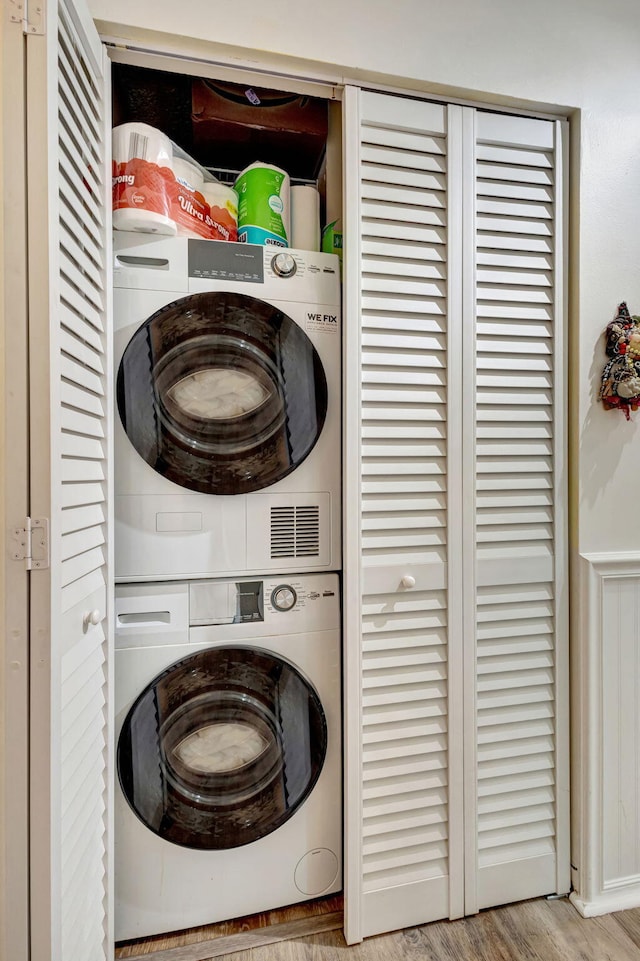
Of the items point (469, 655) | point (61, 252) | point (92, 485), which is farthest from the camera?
point (469, 655)

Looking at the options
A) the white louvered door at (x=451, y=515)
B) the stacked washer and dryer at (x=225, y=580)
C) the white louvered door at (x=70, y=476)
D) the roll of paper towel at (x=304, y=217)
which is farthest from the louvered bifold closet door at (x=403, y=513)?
the white louvered door at (x=70, y=476)

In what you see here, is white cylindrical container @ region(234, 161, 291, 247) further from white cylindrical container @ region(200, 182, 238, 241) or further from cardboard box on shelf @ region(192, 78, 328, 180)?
cardboard box on shelf @ region(192, 78, 328, 180)

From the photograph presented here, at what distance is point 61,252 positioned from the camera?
91cm

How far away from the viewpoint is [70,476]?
37.8 inches

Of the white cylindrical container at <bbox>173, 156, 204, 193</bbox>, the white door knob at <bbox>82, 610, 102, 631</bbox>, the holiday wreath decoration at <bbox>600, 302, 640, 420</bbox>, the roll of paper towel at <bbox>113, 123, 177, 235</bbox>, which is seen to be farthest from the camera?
the holiday wreath decoration at <bbox>600, 302, 640, 420</bbox>

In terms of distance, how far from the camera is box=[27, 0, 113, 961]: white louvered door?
2.70ft

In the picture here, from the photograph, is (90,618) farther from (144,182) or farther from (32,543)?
(144,182)

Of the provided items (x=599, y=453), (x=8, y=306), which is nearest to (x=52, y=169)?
(x=8, y=306)

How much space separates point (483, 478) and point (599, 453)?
35cm

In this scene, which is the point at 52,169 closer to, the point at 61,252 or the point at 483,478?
the point at 61,252

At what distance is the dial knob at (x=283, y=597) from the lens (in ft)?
4.52

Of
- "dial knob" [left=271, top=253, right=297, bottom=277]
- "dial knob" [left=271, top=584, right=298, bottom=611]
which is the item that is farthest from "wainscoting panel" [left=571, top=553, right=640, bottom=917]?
"dial knob" [left=271, top=253, right=297, bottom=277]

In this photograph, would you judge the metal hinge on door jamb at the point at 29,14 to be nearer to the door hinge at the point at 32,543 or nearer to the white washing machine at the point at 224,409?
the white washing machine at the point at 224,409

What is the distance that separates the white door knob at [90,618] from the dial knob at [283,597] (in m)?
0.45
